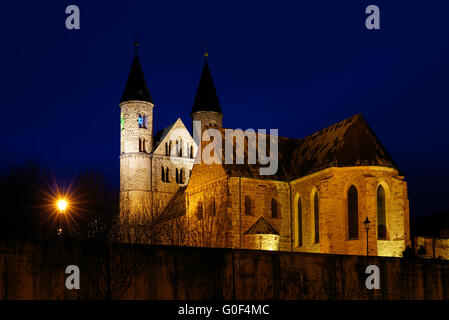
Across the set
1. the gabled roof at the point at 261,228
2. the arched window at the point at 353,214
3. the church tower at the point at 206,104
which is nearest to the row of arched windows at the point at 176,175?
the church tower at the point at 206,104

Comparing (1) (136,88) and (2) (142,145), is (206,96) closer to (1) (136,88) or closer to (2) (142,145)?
(1) (136,88)

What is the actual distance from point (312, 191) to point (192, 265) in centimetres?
2649

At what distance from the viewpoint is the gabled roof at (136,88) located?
78.4m

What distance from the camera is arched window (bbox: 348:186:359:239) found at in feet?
156

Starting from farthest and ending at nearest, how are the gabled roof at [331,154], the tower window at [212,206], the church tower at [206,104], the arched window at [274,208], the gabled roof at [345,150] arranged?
the church tower at [206,104] < the arched window at [274,208] < the tower window at [212,206] < the gabled roof at [331,154] < the gabled roof at [345,150]

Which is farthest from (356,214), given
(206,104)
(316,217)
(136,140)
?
(206,104)

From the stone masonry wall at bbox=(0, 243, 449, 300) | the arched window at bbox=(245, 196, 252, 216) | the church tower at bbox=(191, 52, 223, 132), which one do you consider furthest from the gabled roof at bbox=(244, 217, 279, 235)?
the church tower at bbox=(191, 52, 223, 132)

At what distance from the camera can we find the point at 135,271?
24.2m

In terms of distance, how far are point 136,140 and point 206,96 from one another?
11418 mm

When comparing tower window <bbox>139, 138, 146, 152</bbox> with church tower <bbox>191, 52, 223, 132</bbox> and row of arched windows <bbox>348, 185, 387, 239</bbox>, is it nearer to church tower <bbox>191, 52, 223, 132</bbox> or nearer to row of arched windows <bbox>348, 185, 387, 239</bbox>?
church tower <bbox>191, 52, 223, 132</bbox>

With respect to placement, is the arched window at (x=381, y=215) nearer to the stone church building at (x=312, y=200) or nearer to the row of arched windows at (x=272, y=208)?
the stone church building at (x=312, y=200)

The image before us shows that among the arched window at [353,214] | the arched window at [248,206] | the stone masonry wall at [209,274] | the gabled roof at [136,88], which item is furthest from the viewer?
the gabled roof at [136,88]

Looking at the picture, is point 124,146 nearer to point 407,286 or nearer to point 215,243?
point 215,243

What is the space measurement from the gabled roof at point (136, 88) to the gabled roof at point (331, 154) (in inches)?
1006
